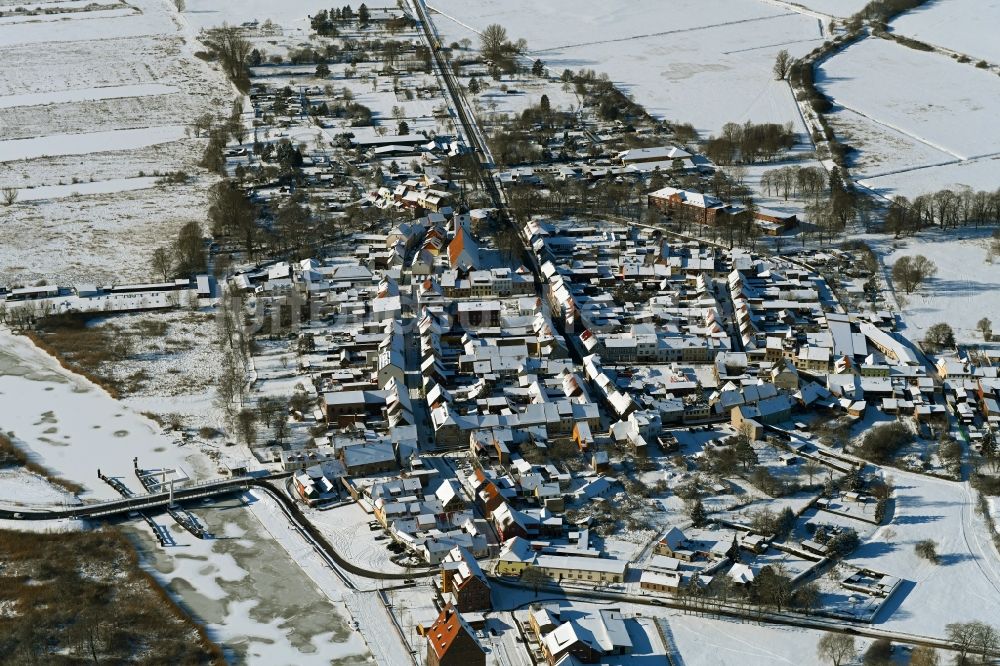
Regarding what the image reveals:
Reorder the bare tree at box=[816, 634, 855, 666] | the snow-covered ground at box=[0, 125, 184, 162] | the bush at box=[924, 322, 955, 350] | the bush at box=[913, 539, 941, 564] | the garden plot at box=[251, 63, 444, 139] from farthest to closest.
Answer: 1. the garden plot at box=[251, 63, 444, 139]
2. the snow-covered ground at box=[0, 125, 184, 162]
3. the bush at box=[924, 322, 955, 350]
4. the bush at box=[913, 539, 941, 564]
5. the bare tree at box=[816, 634, 855, 666]

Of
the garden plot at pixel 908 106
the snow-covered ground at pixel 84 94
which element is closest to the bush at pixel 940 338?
the garden plot at pixel 908 106

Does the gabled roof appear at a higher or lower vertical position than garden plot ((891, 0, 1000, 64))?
lower

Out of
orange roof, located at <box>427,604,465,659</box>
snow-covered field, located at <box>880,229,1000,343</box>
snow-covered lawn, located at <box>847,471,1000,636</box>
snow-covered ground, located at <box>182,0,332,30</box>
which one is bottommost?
snow-covered lawn, located at <box>847,471,1000,636</box>

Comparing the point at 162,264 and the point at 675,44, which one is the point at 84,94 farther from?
the point at 675,44

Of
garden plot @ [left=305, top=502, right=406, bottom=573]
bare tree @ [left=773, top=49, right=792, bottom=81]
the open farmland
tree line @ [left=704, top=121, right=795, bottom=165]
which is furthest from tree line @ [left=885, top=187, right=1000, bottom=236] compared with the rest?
the open farmland

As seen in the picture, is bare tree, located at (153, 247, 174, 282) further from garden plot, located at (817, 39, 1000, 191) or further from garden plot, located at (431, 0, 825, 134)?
garden plot, located at (817, 39, 1000, 191)

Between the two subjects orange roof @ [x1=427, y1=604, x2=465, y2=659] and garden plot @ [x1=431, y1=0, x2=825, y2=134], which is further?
garden plot @ [x1=431, y1=0, x2=825, y2=134]
